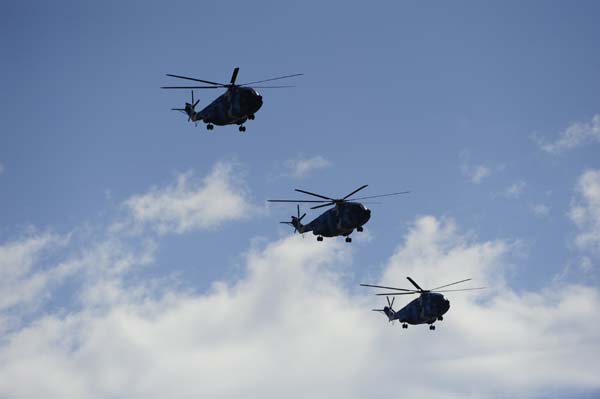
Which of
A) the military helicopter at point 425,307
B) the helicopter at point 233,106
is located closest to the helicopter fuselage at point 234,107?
the helicopter at point 233,106

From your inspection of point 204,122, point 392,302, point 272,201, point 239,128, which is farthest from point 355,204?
point 392,302

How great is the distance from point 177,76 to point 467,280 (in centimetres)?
3505

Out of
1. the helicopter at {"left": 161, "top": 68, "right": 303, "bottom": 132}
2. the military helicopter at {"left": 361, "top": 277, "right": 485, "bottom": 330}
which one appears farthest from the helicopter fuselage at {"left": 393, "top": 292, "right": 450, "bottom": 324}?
the helicopter at {"left": 161, "top": 68, "right": 303, "bottom": 132}

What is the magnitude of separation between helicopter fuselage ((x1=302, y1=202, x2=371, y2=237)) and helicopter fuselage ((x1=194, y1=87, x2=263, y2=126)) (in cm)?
1231

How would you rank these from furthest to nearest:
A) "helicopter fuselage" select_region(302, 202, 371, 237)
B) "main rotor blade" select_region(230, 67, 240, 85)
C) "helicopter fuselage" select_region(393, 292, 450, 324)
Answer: "helicopter fuselage" select_region(393, 292, 450, 324)
"helicopter fuselage" select_region(302, 202, 371, 237)
"main rotor blade" select_region(230, 67, 240, 85)

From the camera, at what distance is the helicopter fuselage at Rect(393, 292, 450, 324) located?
70.4 m

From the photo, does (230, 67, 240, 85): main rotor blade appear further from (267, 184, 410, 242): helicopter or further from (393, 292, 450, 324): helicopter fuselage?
(393, 292, 450, 324): helicopter fuselage

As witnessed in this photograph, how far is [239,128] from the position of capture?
199ft

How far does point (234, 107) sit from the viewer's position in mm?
58406

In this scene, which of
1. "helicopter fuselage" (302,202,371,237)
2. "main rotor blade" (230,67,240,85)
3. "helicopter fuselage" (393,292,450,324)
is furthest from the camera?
"helicopter fuselage" (393,292,450,324)

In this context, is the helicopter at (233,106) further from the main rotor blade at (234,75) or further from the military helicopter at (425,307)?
the military helicopter at (425,307)

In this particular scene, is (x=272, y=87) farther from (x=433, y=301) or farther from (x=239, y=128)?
(x=433, y=301)

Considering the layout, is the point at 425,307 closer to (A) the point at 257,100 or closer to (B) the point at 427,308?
(B) the point at 427,308

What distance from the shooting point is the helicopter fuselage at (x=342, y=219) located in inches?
2383
